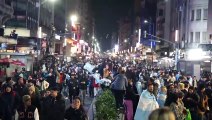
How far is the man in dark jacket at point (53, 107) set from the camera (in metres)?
11.5

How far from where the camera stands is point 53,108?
11.5 m

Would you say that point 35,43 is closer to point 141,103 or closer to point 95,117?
point 95,117

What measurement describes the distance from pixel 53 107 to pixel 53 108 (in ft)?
0.15

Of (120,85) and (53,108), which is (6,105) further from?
(120,85)

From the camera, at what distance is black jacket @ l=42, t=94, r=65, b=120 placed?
1147 centimetres

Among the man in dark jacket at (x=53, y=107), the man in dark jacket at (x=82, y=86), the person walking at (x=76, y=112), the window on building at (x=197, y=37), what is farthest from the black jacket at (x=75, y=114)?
the window on building at (x=197, y=37)

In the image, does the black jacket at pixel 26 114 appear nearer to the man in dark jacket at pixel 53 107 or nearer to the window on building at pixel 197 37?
the man in dark jacket at pixel 53 107

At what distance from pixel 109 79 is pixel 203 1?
3242 cm

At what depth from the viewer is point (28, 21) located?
5650 cm

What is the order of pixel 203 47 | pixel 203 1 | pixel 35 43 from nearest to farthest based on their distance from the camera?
pixel 203 47 → pixel 35 43 → pixel 203 1

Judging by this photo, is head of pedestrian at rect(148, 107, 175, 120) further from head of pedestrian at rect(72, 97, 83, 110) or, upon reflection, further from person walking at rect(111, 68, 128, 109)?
person walking at rect(111, 68, 128, 109)

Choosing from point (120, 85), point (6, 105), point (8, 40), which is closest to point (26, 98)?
point (6, 105)

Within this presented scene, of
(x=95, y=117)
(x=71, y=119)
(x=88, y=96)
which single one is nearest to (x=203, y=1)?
(x=88, y=96)

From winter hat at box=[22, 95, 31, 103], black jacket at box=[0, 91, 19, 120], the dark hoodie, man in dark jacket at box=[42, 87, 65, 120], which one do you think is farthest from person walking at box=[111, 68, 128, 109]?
winter hat at box=[22, 95, 31, 103]
